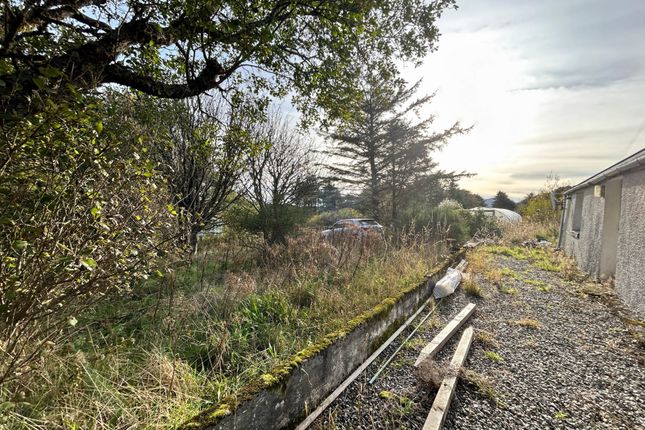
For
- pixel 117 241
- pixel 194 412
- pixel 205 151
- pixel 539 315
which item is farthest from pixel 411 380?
pixel 205 151

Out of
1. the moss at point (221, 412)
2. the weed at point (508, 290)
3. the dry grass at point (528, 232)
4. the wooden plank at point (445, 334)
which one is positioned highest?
the dry grass at point (528, 232)

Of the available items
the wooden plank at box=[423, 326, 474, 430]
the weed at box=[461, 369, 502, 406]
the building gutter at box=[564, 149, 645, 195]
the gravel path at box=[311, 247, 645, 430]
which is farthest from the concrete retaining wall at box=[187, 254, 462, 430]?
the building gutter at box=[564, 149, 645, 195]

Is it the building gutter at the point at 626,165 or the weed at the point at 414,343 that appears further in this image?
the building gutter at the point at 626,165

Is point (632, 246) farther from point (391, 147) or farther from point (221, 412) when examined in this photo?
point (391, 147)

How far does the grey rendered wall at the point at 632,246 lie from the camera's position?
15.4ft

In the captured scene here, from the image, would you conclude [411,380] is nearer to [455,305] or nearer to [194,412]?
[194,412]

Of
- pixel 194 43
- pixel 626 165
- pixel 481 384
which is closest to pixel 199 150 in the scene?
pixel 194 43

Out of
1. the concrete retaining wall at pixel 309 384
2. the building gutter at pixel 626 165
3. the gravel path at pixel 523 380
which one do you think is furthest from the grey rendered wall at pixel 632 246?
the concrete retaining wall at pixel 309 384

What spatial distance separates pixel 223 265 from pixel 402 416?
5275mm

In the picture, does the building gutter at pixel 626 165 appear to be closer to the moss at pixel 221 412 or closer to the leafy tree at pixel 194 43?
the leafy tree at pixel 194 43

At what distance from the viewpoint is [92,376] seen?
7.05 feet

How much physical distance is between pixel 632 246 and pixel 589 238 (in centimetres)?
311

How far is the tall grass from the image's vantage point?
190cm

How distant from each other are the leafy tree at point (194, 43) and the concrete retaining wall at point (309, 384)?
2403 mm
